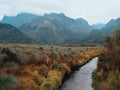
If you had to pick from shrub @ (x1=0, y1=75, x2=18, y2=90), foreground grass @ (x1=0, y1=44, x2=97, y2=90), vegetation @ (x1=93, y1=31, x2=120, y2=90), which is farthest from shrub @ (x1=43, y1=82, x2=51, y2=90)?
vegetation @ (x1=93, y1=31, x2=120, y2=90)

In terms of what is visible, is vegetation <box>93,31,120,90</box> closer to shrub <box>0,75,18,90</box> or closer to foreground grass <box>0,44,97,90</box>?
foreground grass <box>0,44,97,90</box>

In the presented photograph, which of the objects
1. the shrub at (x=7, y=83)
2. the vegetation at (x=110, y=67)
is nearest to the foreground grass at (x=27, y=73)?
the shrub at (x=7, y=83)

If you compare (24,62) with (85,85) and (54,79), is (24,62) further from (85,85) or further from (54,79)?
(85,85)

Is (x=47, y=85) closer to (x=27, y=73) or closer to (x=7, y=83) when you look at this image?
(x=27, y=73)

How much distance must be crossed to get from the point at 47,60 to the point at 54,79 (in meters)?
13.7

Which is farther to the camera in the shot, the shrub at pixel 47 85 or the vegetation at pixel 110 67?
the shrub at pixel 47 85

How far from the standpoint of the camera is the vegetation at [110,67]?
34859 mm

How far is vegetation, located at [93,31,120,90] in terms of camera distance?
1372 inches

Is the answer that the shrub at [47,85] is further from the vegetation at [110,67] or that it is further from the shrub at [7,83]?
the vegetation at [110,67]

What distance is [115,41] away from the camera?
47250mm

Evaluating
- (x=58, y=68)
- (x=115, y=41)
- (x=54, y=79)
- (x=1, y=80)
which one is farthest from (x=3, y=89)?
(x=58, y=68)

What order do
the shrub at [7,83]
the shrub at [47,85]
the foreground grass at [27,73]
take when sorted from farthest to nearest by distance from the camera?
the shrub at [47,85] → the foreground grass at [27,73] → the shrub at [7,83]

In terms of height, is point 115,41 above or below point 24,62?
above

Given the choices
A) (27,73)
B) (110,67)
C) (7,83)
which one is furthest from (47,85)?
(110,67)
